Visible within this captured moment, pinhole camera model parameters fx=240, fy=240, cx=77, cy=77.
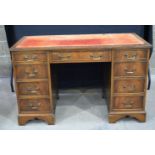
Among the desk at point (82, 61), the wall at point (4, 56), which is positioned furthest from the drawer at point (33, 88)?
the wall at point (4, 56)

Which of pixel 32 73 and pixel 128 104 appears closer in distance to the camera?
pixel 32 73

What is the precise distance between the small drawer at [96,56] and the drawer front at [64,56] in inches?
2.1

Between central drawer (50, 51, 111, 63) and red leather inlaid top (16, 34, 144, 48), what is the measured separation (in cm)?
10

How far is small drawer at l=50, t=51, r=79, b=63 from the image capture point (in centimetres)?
182

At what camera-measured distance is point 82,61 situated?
184 centimetres

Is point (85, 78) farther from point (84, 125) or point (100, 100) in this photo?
point (84, 125)

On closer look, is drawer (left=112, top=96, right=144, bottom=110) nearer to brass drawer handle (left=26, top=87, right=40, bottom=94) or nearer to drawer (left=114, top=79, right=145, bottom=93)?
drawer (left=114, top=79, right=145, bottom=93)

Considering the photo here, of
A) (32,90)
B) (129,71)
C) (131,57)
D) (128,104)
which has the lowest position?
(128,104)

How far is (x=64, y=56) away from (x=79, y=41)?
0.26m

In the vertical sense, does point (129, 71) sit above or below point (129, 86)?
above

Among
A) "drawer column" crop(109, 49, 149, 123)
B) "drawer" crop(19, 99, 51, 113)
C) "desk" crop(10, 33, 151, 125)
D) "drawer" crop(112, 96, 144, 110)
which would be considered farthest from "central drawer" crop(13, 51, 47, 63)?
"drawer" crop(112, 96, 144, 110)

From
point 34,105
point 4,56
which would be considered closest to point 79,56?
point 34,105

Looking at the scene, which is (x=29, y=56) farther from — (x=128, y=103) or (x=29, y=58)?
(x=128, y=103)

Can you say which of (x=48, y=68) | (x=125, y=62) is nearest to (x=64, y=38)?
(x=48, y=68)
